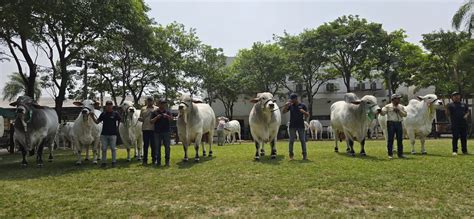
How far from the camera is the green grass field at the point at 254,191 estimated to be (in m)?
6.26

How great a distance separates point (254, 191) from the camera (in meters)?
7.32

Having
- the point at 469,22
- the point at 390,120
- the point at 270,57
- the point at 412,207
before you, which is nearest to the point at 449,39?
the point at 469,22

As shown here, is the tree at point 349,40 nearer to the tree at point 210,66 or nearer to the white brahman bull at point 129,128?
the tree at point 210,66

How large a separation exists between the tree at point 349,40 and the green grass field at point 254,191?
27.1 m

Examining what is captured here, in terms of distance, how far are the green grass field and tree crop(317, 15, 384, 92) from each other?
2708 cm

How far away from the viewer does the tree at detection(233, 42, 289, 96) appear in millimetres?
40312

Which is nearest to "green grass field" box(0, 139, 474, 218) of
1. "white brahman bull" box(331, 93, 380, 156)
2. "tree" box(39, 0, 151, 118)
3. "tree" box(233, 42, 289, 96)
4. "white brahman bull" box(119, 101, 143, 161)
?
"white brahman bull" box(331, 93, 380, 156)

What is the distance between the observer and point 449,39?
33594 millimetres

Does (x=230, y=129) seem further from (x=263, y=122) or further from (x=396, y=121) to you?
(x=396, y=121)

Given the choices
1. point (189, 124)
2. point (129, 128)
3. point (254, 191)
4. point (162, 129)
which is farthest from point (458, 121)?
point (129, 128)

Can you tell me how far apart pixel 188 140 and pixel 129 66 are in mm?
20043

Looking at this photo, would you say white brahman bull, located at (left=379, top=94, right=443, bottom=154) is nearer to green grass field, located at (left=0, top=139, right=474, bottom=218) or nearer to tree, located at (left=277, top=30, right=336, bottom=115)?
green grass field, located at (left=0, top=139, right=474, bottom=218)

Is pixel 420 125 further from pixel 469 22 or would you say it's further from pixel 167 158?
pixel 469 22

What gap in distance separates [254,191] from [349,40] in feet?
103
